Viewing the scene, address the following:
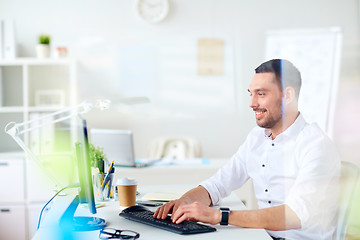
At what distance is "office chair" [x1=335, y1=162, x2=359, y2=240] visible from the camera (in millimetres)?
1546

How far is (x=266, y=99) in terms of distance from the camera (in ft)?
5.60

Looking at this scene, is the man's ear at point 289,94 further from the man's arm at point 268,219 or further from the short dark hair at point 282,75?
the man's arm at point 268,219

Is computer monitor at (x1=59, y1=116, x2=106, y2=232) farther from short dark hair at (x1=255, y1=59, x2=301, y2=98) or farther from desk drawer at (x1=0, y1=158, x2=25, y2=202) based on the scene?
desk drawer at (x1=0, y1=158, x2=25, y2=202)

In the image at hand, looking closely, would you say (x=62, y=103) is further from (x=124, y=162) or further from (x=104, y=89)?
(x=124, y=162)

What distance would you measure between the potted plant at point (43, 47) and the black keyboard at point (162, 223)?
238 cm

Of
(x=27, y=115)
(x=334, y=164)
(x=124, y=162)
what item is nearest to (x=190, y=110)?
(x=124, y=162)

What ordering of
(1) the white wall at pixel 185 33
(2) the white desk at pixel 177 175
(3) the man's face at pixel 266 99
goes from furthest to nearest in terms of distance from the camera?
(1) the white wall at pixel 185 33
(2) the white desk at pixel 177 175
(3) the man's face at pixel 266 99

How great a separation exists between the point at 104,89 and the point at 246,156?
87.5 inches

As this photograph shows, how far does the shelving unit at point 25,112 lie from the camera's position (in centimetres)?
339

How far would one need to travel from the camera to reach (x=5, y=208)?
11.1 ft

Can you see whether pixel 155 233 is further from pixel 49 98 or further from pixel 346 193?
pixel 49 98

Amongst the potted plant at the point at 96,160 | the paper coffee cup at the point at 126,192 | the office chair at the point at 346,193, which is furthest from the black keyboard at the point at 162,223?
the office chair at the point at 346,193

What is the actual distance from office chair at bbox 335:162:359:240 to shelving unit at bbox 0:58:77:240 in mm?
2321

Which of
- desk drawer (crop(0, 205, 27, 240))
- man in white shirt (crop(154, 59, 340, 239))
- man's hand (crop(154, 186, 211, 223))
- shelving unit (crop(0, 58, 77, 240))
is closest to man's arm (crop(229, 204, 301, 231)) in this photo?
man in white shirt (crop(154, 59, 340, 239))
